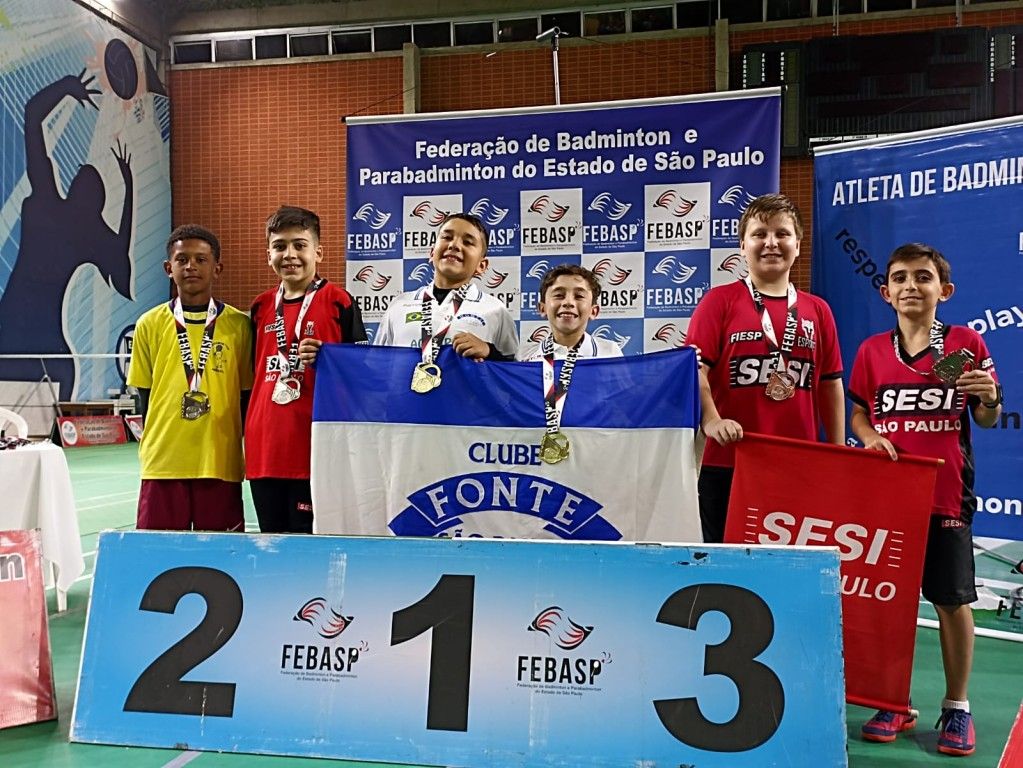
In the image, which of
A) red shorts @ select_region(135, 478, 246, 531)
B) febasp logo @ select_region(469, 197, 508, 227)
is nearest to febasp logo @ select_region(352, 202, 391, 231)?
febasp logo @ select_region(469, 197, 508, 227)

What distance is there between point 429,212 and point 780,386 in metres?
3.39

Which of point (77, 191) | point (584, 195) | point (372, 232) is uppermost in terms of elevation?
point (77, 191)

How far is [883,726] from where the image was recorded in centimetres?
276

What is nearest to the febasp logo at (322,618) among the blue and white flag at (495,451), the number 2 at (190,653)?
the number 2 at (190,653)

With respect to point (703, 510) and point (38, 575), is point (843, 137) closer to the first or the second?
point (703, 510)

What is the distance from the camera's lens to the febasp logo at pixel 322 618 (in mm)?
2477

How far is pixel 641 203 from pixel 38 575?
409cm

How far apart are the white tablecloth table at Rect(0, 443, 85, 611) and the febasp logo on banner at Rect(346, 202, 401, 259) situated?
95.1 inches

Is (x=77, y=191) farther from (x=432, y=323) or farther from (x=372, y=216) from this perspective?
(x=432, y=323)

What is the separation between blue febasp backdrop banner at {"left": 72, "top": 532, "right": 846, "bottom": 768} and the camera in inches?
88.3

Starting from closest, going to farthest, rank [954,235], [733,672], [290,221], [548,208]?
[733,672]
[290,221]
[954,235]
[548,208]

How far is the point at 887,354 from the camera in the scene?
292 centimetres

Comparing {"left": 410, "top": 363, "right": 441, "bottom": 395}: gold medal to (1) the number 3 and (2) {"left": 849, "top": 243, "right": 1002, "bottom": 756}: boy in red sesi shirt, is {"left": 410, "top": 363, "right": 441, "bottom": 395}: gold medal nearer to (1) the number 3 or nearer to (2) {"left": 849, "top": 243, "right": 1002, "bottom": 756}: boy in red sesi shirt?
(1) the number 3

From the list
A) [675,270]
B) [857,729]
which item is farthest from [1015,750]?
[675,270]
